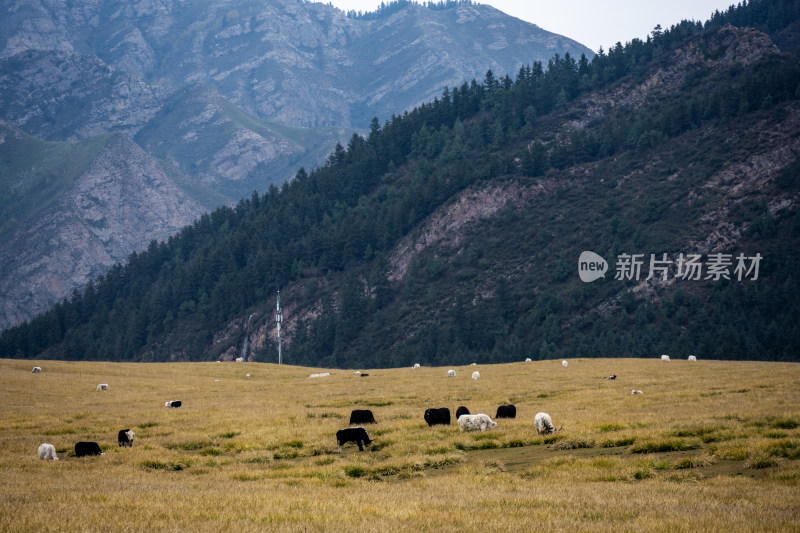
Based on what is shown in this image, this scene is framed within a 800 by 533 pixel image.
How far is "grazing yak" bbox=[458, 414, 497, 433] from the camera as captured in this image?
25844 millimetres

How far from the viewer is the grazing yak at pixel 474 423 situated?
25844mm

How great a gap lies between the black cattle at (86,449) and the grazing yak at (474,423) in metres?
13.6

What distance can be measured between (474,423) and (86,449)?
14.6m

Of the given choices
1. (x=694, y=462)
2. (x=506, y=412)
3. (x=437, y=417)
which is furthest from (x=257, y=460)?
(x=694, y=462)

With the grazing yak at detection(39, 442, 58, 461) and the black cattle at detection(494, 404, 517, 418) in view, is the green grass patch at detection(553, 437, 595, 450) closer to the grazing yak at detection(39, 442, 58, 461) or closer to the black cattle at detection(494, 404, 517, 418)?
the black cattle at detection(494, 404, 517, 418)

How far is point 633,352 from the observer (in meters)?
99.0

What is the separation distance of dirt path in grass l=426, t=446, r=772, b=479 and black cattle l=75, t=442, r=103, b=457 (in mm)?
12820

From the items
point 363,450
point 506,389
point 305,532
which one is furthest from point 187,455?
point 506,389

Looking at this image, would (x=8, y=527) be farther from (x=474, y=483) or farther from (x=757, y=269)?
(x=757, y=269)

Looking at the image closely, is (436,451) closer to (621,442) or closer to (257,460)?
(621,442)

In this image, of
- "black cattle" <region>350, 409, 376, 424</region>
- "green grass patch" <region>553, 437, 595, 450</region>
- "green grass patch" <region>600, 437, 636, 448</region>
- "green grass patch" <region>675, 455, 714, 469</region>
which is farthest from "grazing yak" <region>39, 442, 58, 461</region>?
"green grass patch" <region>675, 455, 714, 469</region>

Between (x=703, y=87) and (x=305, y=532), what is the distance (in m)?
173

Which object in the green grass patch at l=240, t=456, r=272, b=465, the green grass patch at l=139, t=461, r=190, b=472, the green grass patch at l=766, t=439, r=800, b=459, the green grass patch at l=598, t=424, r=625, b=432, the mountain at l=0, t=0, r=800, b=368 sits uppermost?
the mountain at l=0, t=0, r=800, b=368

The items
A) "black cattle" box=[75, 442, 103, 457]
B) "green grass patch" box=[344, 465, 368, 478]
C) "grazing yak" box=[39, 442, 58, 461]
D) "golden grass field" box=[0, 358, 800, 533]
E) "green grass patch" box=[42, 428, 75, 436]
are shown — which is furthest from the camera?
"green grass patch" box=[42, 428, 75, 436]
